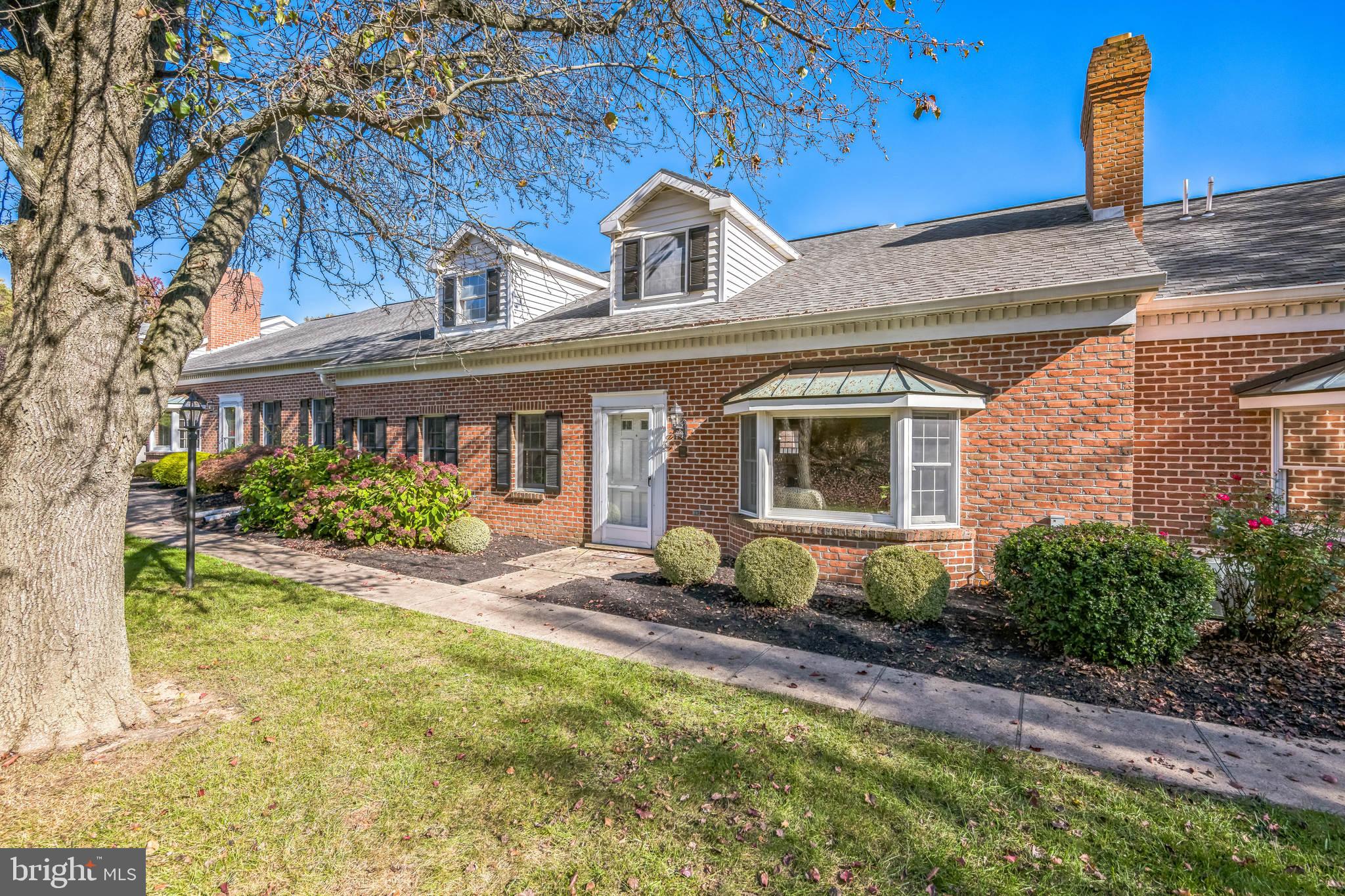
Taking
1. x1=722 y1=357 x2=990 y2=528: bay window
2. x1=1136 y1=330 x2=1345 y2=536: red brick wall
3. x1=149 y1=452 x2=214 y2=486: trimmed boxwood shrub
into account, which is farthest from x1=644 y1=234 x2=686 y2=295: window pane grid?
x1=149 y1=452 x2=214 y2=486: trimmed boxwood shrub

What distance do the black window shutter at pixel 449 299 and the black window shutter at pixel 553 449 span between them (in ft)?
13.8

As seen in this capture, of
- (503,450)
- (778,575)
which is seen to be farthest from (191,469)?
(778,575)

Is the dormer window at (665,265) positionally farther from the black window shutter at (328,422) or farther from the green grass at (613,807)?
the black window shutter at (328,422)

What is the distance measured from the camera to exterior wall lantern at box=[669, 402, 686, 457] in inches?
377

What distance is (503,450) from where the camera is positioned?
11.6 m

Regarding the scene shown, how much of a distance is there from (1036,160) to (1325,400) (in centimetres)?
488

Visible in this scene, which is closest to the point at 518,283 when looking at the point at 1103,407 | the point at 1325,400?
the point at 1103,407

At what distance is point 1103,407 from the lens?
A: 6867mm

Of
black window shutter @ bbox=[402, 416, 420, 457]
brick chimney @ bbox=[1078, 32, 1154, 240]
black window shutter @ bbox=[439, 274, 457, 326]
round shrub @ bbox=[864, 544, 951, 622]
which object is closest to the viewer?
round shrub @ bbox=[864, 544, 951, 622]

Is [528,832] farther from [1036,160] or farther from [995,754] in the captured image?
[1036,160]

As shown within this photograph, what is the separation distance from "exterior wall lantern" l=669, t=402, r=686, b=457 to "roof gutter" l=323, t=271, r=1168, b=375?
1.19m

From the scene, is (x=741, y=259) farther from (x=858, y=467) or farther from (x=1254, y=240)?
(x=1254, y=240)

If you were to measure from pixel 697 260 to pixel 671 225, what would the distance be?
0.84 meters

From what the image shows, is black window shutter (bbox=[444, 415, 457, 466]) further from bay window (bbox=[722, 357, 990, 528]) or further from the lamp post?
bay window (bbox=[722, 357, 990, 528])
